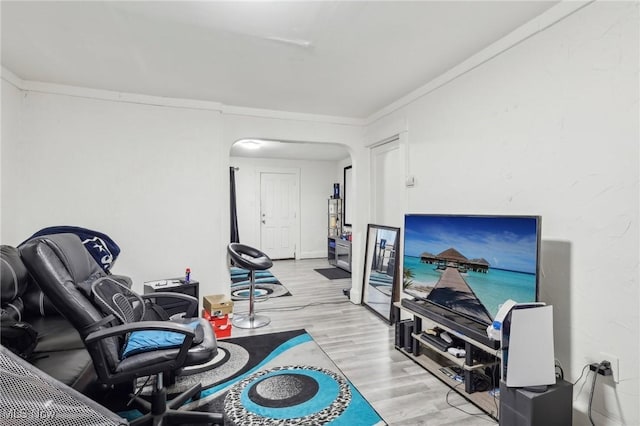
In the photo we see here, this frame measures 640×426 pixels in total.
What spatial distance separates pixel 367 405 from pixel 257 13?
100 inches

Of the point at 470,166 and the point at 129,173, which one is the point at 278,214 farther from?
the point at 470,166

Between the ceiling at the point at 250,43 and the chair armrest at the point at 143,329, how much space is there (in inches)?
70.6

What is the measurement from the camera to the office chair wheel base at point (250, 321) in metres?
3.41

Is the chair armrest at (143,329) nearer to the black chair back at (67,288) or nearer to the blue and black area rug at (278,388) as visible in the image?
the black chair back at (67,288)

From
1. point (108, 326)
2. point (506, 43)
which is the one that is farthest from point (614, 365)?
point (108, 326)

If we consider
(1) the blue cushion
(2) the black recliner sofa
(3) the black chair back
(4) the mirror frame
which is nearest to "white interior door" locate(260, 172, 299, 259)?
(4) the mirror frame

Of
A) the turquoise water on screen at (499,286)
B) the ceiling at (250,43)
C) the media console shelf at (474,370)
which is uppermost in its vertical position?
the ceiling at (250,43)

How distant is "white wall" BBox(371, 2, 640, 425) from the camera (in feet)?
5.30

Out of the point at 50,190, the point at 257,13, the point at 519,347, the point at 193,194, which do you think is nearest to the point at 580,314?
the point at 519,347

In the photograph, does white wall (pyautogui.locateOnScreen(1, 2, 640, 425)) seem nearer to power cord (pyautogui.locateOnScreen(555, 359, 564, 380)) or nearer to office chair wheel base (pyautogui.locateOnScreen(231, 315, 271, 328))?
power cord (pyautogui.locateOnScreen(555, 359, 564, 380))

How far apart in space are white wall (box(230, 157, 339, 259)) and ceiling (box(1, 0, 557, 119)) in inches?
161

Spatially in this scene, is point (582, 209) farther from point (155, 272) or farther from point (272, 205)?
point (272, 205)

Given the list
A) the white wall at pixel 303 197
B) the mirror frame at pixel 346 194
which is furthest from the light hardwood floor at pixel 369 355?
the white wall at pixel 303 197

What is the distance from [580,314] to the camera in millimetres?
1829
